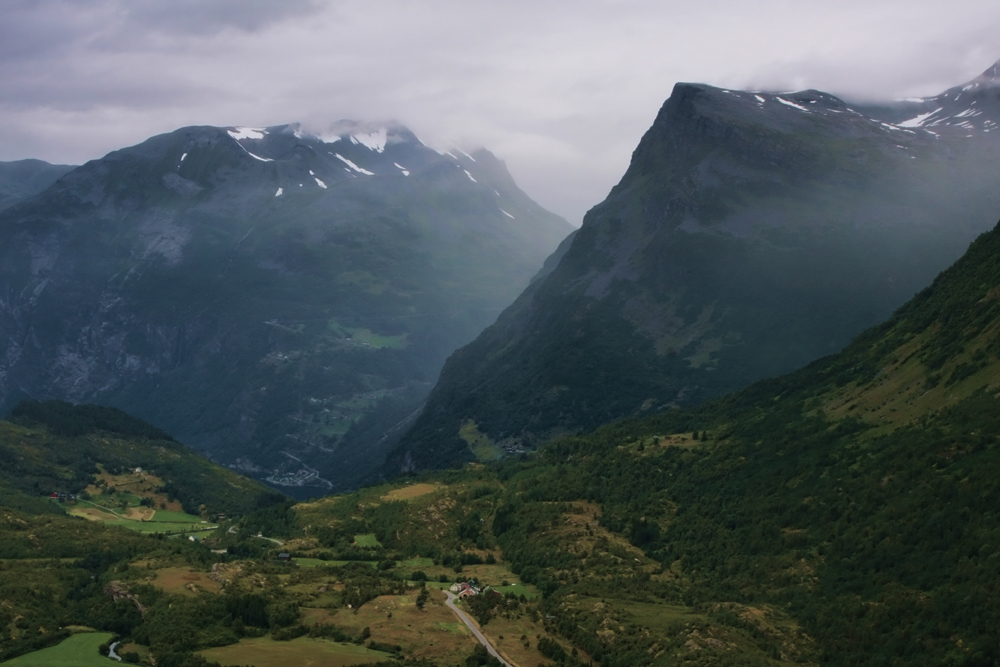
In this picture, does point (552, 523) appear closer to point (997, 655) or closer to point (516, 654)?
point (516, 654)

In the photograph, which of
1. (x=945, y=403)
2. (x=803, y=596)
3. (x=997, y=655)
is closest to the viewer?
(x=997, y=655)

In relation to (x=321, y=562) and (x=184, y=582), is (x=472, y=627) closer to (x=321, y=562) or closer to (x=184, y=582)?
(x=184, y=582)

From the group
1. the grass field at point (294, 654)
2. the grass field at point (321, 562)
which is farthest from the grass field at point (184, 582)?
the grass field at point (321, 562)

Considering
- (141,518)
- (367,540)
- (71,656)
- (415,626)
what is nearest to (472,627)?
(415,626)

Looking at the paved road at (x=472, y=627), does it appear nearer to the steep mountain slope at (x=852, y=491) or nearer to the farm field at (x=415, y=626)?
the farm field at (x=415, y=626)

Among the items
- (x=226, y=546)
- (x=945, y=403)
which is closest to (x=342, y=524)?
(x=226, y=546)

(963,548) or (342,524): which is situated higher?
(963,548)

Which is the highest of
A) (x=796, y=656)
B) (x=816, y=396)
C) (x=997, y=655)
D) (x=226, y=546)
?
(x=816, y=396)
